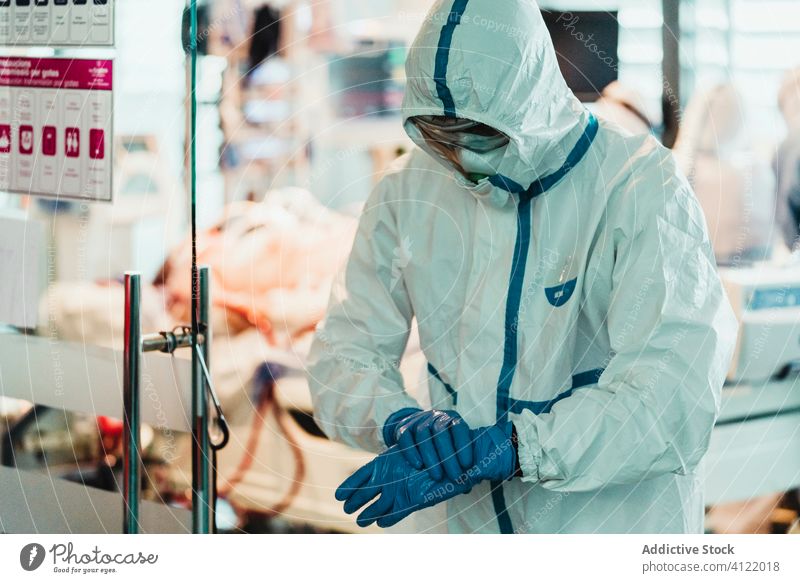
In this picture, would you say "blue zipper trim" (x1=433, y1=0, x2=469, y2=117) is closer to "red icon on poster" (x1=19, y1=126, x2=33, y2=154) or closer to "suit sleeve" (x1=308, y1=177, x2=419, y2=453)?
"suit sleeve" (x1=308, y1=177, x2=419, y2=453)

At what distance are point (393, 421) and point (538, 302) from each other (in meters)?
0.24

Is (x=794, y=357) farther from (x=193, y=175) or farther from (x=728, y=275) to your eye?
(x=193, y=175)

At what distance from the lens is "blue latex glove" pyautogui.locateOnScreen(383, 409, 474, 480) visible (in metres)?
1.15

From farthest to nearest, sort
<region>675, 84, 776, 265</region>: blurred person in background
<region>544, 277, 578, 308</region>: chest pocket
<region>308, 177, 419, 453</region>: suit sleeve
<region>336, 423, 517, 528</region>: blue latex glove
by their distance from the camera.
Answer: <region>675, 84, 776, 265</region>: blurred person in background → <region>308, 177, 419, 453</region>: suit sleeve → <region>544, 277, 578, 308</region>: chest pocket → <region>336, 423, 517, 528</region>: blue latex glove

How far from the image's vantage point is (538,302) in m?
1.26

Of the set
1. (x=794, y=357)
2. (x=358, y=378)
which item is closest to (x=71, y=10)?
(x=358, y=378)

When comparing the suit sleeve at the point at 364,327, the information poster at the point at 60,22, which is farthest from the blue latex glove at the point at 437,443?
the information poster at the point at 60,22

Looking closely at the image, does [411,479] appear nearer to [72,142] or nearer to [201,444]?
[201,444]

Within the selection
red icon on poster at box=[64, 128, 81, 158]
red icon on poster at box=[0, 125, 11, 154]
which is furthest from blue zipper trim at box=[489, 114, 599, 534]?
red icon on poster at box=[0, 125, 11, 154]

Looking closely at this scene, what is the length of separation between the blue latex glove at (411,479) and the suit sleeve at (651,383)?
28 mm

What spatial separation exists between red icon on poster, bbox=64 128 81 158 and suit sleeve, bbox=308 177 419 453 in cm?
44

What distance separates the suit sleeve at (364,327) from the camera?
136 centimetres
